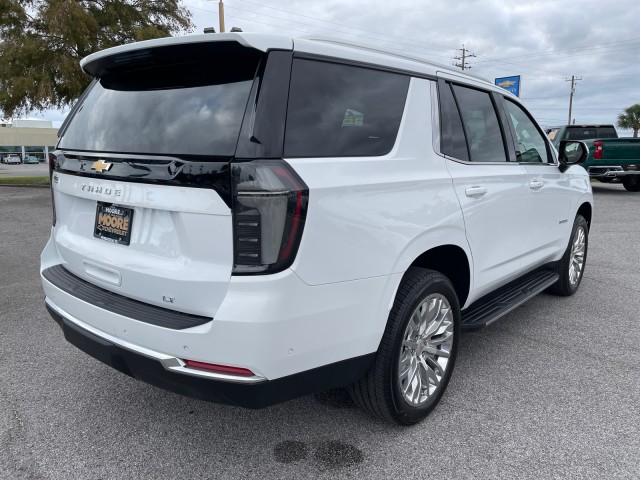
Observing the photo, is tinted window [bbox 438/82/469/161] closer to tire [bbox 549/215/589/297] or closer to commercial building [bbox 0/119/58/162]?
tire [bbox 549/215/589/297]

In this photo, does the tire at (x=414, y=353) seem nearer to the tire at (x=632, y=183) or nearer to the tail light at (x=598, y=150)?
the tail light at (x=598, y=150)

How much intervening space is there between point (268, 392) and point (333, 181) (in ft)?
2.92

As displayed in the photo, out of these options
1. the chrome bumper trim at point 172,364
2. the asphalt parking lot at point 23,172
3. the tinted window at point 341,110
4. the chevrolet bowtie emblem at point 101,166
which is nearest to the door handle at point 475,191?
the tinted window at point 341,110

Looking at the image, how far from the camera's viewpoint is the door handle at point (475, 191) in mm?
2997

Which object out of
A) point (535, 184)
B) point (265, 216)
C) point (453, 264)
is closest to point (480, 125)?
point (535, 184)

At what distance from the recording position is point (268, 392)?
6.82 ft

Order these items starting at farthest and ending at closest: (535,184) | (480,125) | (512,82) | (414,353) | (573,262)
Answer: (512,82), (573,262), (535,184), (480,125), (414,353)

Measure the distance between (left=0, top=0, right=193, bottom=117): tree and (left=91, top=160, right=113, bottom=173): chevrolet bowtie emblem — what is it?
1431 cm

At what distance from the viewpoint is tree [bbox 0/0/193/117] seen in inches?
576

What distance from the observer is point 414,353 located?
2756 millimetres

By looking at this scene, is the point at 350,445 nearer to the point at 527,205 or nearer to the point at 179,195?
the point at 179,195

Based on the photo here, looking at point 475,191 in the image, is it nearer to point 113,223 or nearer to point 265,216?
point 265,216

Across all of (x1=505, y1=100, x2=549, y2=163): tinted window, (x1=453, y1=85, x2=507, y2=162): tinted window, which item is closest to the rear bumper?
(x1=453, y1=85, x2=507, y2=162): tinted window

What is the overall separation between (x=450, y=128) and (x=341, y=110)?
36.8 inches
